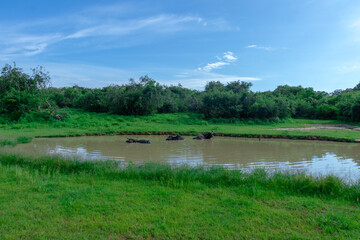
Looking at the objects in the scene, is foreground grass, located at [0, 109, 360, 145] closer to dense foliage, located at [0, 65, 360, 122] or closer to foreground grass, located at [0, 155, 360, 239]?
dense foliage, located at [0, 65, 360, 122]

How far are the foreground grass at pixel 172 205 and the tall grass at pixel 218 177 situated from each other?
2cm

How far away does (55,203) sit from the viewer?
5.03 meters

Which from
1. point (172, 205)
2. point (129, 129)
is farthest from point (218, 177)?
point (129, 129)

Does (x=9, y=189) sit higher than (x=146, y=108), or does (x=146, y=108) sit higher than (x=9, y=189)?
(x=146, y=108)

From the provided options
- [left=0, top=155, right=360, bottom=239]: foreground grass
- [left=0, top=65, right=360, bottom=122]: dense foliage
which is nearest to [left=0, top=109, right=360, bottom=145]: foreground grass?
[left=0, top=65, right=360, bottom=122]: dense foliage

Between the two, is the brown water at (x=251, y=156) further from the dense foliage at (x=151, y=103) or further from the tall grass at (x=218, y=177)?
the dense foliage at (x=151, y=103)

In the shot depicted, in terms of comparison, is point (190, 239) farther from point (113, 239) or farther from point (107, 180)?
point (107, 180)

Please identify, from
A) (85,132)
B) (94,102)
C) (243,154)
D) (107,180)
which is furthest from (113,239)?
(94,102)

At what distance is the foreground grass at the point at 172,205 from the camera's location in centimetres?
402

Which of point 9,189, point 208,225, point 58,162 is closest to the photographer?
point 208,225

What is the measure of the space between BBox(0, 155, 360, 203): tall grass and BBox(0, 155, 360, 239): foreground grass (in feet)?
A: 0.08

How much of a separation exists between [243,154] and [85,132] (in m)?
14.1

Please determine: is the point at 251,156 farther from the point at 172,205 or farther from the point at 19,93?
the point at 19,93

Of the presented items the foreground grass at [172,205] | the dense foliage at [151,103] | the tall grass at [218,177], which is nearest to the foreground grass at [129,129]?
the dense foliage at [151,103]
